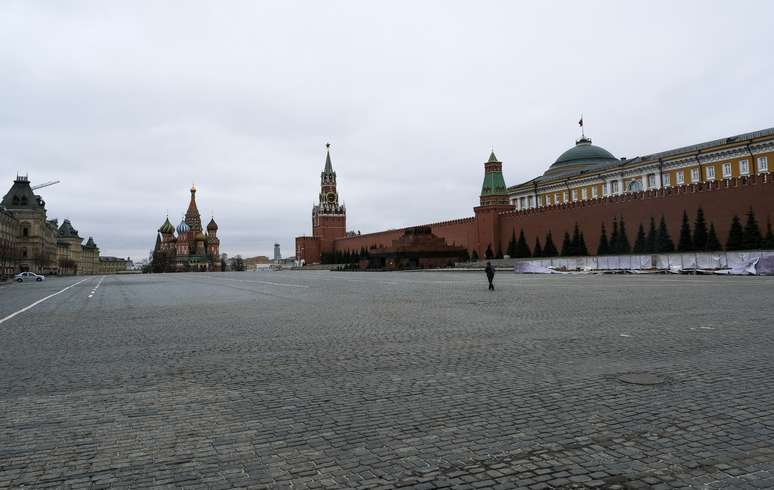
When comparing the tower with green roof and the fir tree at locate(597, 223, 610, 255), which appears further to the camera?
the tower with green roof

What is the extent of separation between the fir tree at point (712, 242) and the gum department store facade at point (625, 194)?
25.9 inches

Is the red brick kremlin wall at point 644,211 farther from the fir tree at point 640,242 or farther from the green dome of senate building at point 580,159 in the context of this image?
the green dome of senate building at point 580,159

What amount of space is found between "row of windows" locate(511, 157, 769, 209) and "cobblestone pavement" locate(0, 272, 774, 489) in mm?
40103

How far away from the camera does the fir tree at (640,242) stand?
36.2 metres

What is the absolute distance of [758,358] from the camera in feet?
16.6

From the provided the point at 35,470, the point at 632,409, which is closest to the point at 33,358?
the point at 35,470

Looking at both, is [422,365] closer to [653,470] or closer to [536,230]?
[653,470]

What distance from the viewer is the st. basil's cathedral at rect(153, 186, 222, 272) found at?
341 ft

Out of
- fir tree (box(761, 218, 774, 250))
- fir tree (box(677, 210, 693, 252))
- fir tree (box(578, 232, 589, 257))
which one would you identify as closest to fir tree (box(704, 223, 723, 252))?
fir tree (box(677, 210, 693, 252))

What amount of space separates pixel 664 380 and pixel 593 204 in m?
39.0

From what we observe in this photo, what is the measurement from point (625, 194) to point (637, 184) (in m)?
12.9

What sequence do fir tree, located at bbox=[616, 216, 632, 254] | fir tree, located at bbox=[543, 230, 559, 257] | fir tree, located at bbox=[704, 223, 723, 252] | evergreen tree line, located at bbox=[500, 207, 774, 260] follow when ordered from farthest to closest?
fir tree, located at bbox=[543, 230, 559, 257]
fir tree, located at bbox=[616, 216, 632, 254]
fir tree, located at bbox=[704, 223, 723, 252]
evergreen tree line, located at bbox=[500, 207, 774, 260]

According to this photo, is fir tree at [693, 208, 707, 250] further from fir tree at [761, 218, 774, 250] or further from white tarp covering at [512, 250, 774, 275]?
white tarp covering at [512, 250, 774, 275]

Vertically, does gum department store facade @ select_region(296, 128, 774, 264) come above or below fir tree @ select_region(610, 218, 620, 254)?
above
